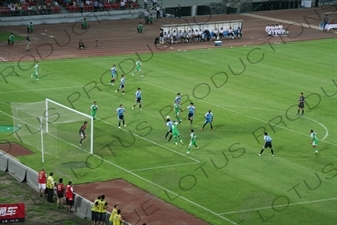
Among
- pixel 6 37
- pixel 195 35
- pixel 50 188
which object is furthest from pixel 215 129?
pixel 6 37

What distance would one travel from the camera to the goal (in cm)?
5334

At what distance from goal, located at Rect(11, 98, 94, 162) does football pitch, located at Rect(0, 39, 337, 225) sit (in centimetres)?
23

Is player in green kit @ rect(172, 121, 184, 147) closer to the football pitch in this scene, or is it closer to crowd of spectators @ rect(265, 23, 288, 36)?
the football pitch

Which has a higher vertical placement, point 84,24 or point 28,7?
point 28,7

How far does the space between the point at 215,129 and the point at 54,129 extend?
11.1 meters

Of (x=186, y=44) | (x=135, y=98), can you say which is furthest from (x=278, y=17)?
(x=135, y=98)

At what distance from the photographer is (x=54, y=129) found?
Answer: 54.2 m

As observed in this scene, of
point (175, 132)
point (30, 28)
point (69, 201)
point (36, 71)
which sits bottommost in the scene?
point (69, 201)

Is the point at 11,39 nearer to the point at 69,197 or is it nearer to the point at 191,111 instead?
the point at 191,111

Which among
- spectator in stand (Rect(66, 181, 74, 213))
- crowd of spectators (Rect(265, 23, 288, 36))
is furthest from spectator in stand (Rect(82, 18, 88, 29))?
spectator in stand (Rect(66, 181, 74, 213))

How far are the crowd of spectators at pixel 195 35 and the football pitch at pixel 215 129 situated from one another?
4065mm

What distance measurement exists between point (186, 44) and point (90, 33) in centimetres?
1015

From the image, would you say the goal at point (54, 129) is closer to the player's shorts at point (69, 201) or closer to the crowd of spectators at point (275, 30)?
the player's shorts at point (69, 201)

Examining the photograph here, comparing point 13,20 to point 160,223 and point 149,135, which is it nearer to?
point 149,135
